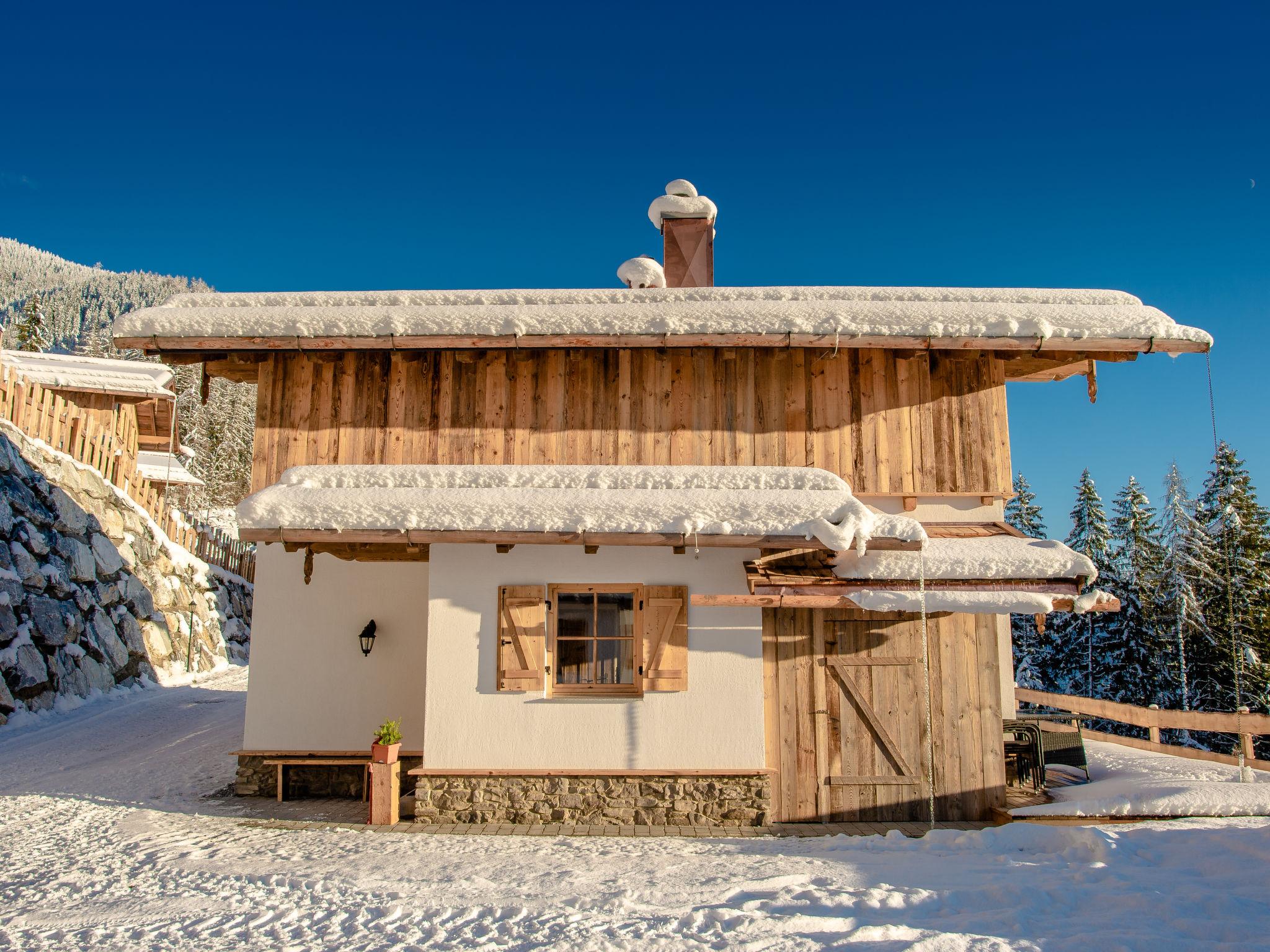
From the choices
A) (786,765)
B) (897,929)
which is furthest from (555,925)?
(786,765)

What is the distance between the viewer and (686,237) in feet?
44.3

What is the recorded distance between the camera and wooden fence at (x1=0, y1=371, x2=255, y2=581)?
1680 cm

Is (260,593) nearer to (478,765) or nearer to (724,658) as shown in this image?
(478,765)

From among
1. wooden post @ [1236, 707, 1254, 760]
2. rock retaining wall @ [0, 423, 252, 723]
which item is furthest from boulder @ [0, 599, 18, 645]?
wooden post @ [1236, 707, 1254, 760]

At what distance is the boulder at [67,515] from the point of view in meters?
16.1

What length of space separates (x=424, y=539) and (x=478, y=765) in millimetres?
2229

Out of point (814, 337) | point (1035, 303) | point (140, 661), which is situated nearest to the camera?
point (814, 337)

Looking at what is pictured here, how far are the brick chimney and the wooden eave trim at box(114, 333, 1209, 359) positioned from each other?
4121mm

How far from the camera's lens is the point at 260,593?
9.67 meters

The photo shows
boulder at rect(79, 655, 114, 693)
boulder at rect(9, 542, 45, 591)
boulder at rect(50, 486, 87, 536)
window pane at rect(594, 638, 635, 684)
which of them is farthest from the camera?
boulder at rect(50, 486, 87, 536)

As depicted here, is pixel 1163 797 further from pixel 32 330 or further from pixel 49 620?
pixel 32 330

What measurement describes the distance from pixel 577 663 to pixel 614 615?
614mm

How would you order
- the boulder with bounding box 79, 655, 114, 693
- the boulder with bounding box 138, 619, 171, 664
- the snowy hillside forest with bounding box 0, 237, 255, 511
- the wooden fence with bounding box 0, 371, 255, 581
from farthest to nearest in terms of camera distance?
the snowy hillside forest with bounding box 0, 237, 255, 511, the boulder with bounding box 138, 619, 171, 664, the wooden fence with bounding box 0, 371, 255, 581, the boulder with bounding box 79, 655, 114, 693

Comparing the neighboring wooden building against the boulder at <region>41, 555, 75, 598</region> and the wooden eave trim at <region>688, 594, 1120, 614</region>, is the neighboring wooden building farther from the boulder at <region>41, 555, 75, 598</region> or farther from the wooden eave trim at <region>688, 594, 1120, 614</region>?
the boulder at <region>41, 555, 75, 598</region>
